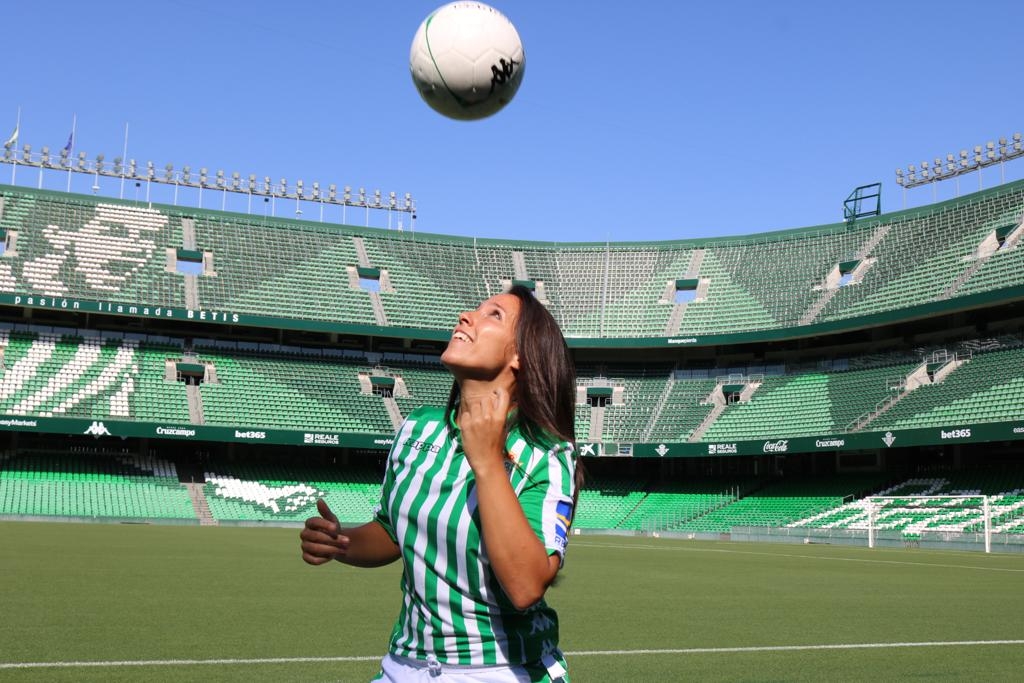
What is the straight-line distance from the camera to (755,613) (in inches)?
503

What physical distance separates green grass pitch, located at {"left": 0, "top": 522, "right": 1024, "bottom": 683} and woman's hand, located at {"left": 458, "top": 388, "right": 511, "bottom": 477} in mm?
3379

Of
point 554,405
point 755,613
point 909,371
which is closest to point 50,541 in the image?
point 755,613

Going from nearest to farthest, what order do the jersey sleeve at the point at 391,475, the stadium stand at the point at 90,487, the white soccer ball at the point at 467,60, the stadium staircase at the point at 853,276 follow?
the jersey sleeve at the point at 391,475
the white soccer ball at the point at 467,60
the stadium stand at the point at 90,487
the stadium staircase at the point at 853,276

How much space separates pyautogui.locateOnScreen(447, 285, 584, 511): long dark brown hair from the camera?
2949 millimetres

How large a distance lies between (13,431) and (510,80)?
4627 cm

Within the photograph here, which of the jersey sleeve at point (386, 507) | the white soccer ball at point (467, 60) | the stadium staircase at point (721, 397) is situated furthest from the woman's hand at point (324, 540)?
the stadium staircase at point (721, 397)

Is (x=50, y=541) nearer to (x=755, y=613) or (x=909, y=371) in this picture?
(x=755, y=613)

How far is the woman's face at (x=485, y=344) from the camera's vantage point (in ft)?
9.34

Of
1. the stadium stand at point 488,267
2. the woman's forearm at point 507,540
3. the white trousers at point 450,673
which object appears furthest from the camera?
the stadium stand at point 488,267

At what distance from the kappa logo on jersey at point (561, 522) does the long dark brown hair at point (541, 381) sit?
0.25 ft

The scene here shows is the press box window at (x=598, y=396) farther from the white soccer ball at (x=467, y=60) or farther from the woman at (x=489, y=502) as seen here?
the woman at (x=489, y=502)

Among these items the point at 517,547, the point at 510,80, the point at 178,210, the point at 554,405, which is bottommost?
the point at 517,547

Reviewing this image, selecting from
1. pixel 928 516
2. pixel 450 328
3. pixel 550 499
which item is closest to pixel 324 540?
pixel 550 499

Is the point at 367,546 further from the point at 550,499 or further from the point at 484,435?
the point at 484,435
